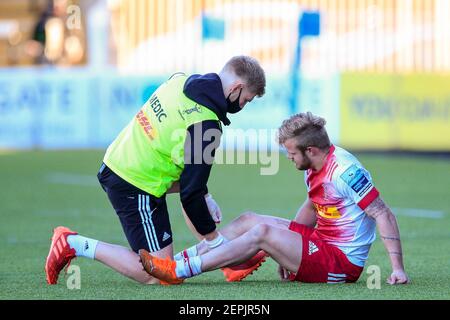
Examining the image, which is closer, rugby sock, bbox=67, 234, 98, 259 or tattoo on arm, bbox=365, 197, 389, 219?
tattoo on arm, bbox=365, 197, 389, 219

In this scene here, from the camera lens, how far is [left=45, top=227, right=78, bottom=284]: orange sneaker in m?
7.31

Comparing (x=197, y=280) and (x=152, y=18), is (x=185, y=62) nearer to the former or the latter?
(x=152, y=18)

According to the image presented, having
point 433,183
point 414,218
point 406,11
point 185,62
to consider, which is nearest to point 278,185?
point 433,183

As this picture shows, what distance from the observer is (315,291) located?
271 inches

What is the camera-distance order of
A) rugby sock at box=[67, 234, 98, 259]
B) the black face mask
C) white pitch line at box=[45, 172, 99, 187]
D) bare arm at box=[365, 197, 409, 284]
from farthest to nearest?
white pitch line at box=[45, 172, 99, 187] < rugby sock at box=[67, 234, 98, 259] < the black face mask < bare arm at box=[365, 197, 409, 284]

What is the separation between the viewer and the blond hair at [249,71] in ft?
23.5

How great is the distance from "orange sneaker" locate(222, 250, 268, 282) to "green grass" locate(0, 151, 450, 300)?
0.21 ft

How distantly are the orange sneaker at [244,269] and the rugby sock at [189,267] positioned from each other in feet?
1.49

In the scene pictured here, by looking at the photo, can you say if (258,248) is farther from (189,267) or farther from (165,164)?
(165,164)

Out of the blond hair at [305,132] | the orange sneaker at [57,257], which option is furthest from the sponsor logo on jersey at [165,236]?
the blond hair at [305,132]

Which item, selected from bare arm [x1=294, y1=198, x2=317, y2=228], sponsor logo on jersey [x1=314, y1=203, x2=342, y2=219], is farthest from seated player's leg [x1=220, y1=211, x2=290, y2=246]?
sponsor logo on jersey [x1=314, y1=203, x2=342, y2=219]

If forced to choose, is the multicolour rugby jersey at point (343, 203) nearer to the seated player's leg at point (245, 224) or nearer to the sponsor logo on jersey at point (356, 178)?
the sponsor logo on jersey at point (356, 178)

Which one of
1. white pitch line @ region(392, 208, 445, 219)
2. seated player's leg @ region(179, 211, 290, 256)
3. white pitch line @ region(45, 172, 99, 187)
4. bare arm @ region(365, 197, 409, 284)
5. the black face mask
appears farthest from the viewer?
white pitch line @ region(45, 172, 99, 187)

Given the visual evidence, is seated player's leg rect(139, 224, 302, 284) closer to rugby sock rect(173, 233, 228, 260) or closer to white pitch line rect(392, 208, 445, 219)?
rugby sock rect(173, 233, 228, 260)
